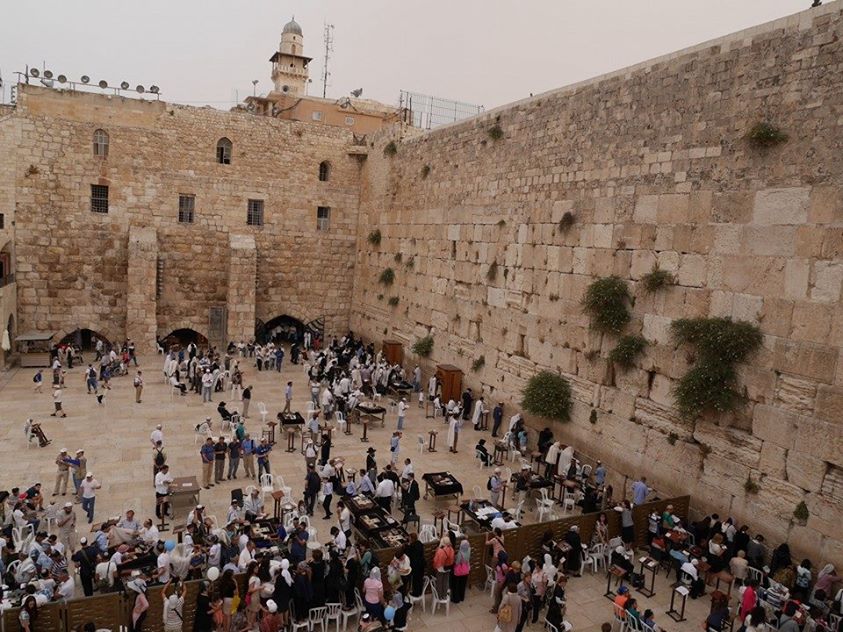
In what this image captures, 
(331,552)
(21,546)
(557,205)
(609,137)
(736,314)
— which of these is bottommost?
(21,546)

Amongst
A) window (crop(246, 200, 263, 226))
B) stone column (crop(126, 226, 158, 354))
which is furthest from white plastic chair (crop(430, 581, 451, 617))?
window (crop(246, 200, 263, 226))

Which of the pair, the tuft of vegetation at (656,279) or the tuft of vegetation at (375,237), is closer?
the tuft of vegetation at (656,279)

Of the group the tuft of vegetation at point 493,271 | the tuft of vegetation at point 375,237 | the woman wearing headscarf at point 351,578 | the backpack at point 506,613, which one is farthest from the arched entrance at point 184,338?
the backpack at point 506,613

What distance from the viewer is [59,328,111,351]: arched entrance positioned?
2223cm

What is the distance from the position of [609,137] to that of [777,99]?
3.60 meters

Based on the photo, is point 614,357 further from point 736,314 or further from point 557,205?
point 557,205

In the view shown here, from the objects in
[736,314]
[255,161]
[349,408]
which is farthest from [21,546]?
[255,161]

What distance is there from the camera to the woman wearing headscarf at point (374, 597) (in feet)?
25.4

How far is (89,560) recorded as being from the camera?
809 cm

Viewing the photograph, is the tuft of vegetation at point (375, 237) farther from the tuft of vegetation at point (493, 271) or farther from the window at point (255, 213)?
the tuft of vegetation at point (493, 271)

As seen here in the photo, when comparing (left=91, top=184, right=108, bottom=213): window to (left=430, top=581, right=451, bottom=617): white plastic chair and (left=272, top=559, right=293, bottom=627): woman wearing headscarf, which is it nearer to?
(left=272, top=559, right=293, bottom=627): woman wearing headscarf

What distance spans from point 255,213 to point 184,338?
567cm

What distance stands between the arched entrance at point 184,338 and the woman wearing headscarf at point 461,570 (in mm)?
17687

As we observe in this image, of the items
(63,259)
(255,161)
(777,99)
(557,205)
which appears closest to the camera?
(777,99)
